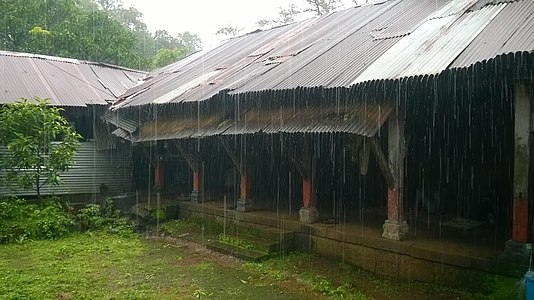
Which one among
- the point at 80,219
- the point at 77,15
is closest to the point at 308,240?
the point at 80,219

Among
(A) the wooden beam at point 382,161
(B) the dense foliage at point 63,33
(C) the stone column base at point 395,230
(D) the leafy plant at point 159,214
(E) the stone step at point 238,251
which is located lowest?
(E) the stone step at point 238,251

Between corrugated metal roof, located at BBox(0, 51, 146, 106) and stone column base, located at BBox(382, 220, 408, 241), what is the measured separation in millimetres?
10855

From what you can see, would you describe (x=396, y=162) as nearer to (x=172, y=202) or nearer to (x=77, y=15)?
(x=172, y=202)

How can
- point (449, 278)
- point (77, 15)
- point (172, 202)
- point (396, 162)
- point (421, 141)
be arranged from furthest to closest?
point (77, 15)
point (172, 202)
point (421, 141)
point (396, 162)
point (449, 278)

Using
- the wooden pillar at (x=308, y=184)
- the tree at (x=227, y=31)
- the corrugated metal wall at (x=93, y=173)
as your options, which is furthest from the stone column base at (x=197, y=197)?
the tree at (x=227, y=31)

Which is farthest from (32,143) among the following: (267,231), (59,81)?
(267,231)

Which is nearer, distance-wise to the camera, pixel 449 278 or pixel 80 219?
pixel 449 278

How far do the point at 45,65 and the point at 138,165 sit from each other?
5.11 metres

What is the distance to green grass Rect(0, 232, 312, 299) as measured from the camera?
6672 millimetres

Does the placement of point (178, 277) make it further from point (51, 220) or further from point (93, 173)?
point (93, 173)

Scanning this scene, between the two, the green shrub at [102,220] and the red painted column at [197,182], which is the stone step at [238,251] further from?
the green shrub at [102,220]

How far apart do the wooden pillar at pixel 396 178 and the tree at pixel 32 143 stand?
8761mm

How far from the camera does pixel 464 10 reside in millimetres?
8305

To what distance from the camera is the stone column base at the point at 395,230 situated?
723 cm
